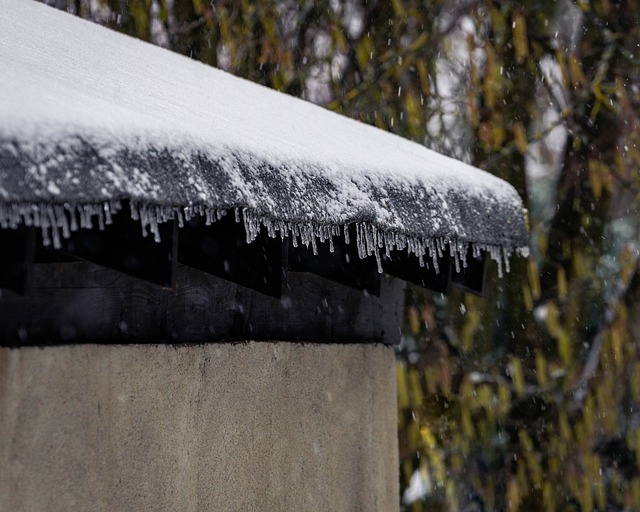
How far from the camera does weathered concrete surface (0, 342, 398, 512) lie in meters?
1.99

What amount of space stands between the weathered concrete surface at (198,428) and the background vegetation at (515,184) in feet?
10.3

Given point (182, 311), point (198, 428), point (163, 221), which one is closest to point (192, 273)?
point (182, 311)

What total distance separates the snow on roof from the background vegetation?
3197mm

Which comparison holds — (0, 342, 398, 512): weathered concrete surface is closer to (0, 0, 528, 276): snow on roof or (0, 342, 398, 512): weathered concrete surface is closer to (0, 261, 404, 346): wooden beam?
(0, 261, 404, 346): wooden beam

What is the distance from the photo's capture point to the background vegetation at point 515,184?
6328 mm

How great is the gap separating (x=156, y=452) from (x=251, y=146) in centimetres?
86

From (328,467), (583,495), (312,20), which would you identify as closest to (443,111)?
(312,20)

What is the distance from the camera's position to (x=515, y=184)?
6934 millimetres

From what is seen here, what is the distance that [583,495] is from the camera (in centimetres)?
631

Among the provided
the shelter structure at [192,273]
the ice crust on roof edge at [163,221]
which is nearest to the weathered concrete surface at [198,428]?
the shelter structure at [192,273]

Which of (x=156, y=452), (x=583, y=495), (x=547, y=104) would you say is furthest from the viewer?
(x=547, y=104)

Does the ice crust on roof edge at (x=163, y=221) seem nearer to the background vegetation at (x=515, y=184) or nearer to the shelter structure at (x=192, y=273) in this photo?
the shelter structure at (x=192, y=273)

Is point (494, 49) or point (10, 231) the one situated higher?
point (494, 49)

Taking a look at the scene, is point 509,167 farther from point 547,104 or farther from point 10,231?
point 10,231
